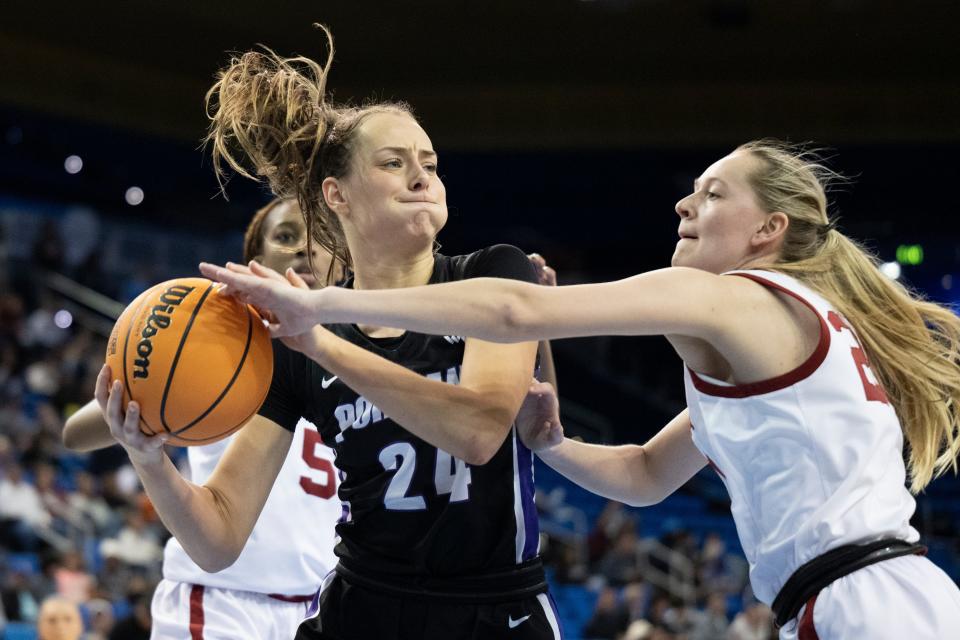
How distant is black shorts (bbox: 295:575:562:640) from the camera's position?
2893mm

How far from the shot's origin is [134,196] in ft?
61.0

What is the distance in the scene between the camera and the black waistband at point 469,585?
115 inches

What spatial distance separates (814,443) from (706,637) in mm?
9599

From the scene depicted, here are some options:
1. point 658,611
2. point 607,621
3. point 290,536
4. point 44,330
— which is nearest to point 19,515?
point 44,330

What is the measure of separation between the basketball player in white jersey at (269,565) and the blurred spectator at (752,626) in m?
7.91

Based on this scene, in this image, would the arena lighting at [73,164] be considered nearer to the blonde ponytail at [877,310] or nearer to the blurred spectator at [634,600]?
the blurred spectator at [634,600]

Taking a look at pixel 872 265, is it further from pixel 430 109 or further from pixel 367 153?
pixel 430 109

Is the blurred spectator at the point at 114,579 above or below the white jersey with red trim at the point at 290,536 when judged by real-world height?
below

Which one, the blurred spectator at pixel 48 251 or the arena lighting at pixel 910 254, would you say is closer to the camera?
the arena lighting at pixel 910 254

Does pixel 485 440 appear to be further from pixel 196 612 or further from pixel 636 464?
pixel 196 612

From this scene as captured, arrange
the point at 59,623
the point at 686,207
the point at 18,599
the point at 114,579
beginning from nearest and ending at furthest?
the point at 686,207 → the point at 59,623 → the point at 18,599 → the point at 114,579

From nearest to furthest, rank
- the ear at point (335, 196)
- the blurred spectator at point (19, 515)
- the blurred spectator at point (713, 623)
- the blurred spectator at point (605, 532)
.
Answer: the ear at point (335, 196) < the blurred spectator at point (19, 515) < the blurred spectator at point (713, 623) < the blurred spectator at point (605, 532)

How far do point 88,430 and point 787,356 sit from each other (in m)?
2.50

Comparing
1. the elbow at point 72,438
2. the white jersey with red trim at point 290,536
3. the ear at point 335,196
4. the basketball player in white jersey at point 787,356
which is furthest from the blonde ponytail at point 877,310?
the elbow at point 72,438
